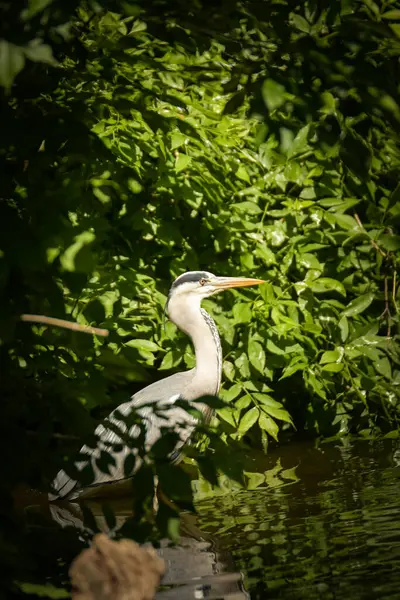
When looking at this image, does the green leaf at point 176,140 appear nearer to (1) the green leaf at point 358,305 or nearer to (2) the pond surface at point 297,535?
(1) the green leaf at point 358,305

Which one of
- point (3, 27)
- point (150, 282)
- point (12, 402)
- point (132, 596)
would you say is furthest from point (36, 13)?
point (150, 282)

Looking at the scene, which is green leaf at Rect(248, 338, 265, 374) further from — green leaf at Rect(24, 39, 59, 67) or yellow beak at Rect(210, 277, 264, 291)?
green leaf at Rect(24, 39, 59, 67)

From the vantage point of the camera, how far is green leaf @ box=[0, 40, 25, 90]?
4.75 ft

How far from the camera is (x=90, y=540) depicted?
76.4 inches

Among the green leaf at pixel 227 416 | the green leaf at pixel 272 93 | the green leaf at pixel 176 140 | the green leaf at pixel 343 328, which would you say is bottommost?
the green leaf at pixel 227 416

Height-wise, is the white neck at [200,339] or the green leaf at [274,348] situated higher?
the white neck at [200,339]

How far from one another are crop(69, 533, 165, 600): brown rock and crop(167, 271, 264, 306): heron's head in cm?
306

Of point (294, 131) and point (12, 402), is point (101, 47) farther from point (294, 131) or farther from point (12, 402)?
point (12, 402)

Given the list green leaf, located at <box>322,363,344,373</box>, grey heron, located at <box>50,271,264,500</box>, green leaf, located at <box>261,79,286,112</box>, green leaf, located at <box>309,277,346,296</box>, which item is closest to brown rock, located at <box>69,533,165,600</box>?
green leaf, located at <box>261,79,286,112</box>

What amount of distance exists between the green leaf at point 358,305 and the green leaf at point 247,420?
879mm

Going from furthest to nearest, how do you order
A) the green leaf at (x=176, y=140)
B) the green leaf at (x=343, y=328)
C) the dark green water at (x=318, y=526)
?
the green leaf at (x=343, y=328) < the green leaf at (x=176, y=140) < the dark green water at (x=318, y=526)

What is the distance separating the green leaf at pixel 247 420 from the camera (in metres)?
4.52

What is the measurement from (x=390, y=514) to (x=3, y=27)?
2122 mm

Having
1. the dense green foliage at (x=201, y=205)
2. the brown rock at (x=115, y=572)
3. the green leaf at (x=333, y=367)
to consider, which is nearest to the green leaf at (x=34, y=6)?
the dense green foliage at (x=201, y=205)
